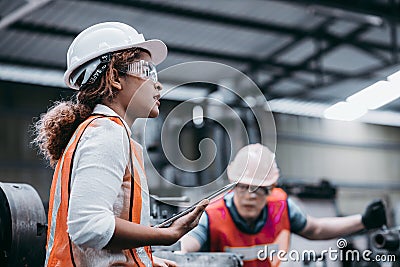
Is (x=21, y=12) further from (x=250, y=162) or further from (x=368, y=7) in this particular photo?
(x=250, y=162)

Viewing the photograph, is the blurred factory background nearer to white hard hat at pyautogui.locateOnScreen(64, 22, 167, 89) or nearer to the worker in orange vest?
the worker in orange vest

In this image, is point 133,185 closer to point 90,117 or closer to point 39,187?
point 90,117

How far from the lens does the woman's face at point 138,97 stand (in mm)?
1402

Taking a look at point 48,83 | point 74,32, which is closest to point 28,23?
point 74,32

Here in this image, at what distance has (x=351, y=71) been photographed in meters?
8.55

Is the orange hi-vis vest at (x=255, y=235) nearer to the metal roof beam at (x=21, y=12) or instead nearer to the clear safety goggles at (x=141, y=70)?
the clear safety goggles at (x=141, y=70)

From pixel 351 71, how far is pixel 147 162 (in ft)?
24.7

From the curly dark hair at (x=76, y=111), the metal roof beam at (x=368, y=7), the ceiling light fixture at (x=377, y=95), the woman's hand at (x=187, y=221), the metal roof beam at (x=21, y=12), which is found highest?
the metal roof beam at (x=368, y=7)

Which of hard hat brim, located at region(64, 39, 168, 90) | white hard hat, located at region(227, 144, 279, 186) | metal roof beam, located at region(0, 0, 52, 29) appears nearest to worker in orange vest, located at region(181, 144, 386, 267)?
white hard hat, located at region(227, 144, 279, 186)

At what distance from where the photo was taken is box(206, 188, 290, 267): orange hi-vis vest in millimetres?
2775

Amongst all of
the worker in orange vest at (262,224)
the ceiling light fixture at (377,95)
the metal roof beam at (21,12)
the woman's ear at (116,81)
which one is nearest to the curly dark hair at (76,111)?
the woman's ear at (116,81)

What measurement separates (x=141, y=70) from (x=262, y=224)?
1.62 m

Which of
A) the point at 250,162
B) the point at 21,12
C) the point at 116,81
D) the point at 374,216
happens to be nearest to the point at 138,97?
the point at 116,81

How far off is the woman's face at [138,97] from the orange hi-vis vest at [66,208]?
9cm
